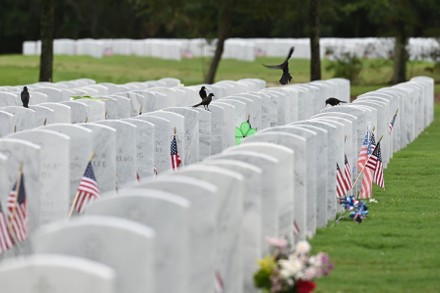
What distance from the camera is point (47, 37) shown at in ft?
124

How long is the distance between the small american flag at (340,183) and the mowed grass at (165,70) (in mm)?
26598

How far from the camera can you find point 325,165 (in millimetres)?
14586

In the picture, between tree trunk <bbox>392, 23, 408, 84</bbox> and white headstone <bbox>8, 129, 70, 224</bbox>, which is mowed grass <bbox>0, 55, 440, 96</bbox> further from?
white headstone <bbox>8, 129, 70, 224</bbox>

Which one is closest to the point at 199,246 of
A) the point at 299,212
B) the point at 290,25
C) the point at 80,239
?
the point at 80,239

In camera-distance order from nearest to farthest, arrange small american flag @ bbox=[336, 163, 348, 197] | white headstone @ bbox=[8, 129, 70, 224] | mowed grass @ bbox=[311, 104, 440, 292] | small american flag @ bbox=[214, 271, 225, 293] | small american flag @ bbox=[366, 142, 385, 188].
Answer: small american flag @ bbox=[214, 271, 225, 293] < mowed grass @ bbox=[311, 104, 440, 292] < white headstone @ bbox=[8, 129, 70, 224] < small american flag @ bbox=[336, 163, 348, 197] < small american flag @ bbox=[366, 142, 385, 188]

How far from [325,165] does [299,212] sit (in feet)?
6.29

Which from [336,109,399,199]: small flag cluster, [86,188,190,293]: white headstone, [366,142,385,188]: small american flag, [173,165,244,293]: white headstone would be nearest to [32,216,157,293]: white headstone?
[86,188,190,293]: white headstone

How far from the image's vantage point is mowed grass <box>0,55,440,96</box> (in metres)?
51.7

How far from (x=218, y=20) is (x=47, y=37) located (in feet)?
61.0

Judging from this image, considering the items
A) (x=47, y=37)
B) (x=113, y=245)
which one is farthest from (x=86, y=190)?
(x=47, y=37)

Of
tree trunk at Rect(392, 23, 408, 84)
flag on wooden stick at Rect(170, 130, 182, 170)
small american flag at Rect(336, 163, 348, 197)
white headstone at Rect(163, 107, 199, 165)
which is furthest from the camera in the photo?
tree trunk at Rect(392, 23, 408, 84)

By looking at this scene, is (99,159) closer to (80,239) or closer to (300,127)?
(300,127)

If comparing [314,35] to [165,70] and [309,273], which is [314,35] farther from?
[309,273]

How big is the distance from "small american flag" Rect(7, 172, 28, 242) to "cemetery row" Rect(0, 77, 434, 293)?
11cm
